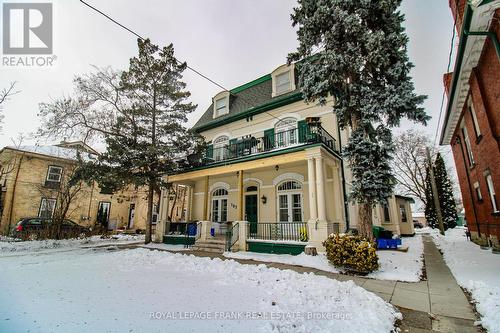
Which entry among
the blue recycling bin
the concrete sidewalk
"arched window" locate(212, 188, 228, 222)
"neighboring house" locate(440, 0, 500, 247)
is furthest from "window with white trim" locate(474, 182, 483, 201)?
the blue recycling bin

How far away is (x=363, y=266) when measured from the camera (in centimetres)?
605

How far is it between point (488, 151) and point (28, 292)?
48.7 ft

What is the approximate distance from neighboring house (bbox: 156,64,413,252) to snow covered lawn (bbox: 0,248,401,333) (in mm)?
3849

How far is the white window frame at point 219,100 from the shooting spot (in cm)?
1512

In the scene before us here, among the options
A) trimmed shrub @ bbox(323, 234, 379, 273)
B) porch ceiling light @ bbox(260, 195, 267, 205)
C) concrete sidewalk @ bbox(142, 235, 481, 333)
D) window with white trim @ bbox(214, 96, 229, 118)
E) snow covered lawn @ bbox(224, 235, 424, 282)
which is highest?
window with white trim @ bbox(214, 96, 229, 118)

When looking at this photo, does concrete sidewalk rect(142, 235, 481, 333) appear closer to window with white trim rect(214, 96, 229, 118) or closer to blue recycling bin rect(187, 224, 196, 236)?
blue recycling bin rect(187, 224, 196, 236)

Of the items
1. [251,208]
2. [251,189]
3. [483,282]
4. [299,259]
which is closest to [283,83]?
[251,189]

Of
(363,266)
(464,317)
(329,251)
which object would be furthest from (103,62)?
(464,317)

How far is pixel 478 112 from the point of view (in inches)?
338

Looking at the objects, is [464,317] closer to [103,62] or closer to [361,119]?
[361,119]

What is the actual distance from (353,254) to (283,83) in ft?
32.6

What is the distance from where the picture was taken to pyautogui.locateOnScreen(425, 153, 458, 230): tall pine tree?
2197cm

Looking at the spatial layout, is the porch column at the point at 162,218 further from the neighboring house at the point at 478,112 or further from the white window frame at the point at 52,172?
the neighboring house at the point at 478,112

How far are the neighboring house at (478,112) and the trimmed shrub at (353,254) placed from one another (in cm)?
623
